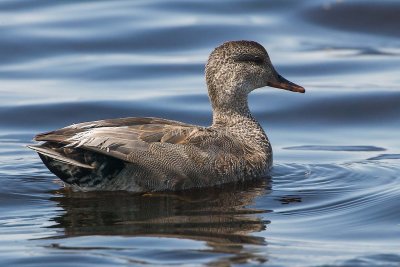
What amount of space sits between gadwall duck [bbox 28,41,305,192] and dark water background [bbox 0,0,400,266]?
16 centimetres

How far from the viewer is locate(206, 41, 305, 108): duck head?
11133 millimetres

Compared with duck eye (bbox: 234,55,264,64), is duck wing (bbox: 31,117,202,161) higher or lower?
lower

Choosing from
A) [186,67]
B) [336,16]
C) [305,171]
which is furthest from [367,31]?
[305,171]

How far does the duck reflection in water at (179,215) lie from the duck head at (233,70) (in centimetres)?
95

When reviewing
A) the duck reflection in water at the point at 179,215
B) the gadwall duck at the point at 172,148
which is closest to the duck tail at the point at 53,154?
the gadwall duck at the point at 172,148

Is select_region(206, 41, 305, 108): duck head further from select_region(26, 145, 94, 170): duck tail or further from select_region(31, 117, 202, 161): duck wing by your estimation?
select_region(26, 145, 94, 170): duck tail

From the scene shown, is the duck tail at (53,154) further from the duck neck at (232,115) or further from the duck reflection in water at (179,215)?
the duck neck at (232,115)

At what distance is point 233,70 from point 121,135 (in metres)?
1.66

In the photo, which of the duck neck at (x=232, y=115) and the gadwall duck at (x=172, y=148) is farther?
the duck neck at (x=232, y=115)

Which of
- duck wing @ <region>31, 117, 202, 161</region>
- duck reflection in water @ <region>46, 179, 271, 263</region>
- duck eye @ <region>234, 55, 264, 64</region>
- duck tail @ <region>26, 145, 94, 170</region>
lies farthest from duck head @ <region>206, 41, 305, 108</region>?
duck tail @ <region>26, 145, 94, 170</region>

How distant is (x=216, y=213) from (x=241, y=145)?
146 cm

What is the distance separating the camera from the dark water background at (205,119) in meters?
8.45

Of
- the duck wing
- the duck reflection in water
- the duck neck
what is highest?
the duck neck

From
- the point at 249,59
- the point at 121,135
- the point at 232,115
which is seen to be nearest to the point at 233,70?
the point at 249,59
